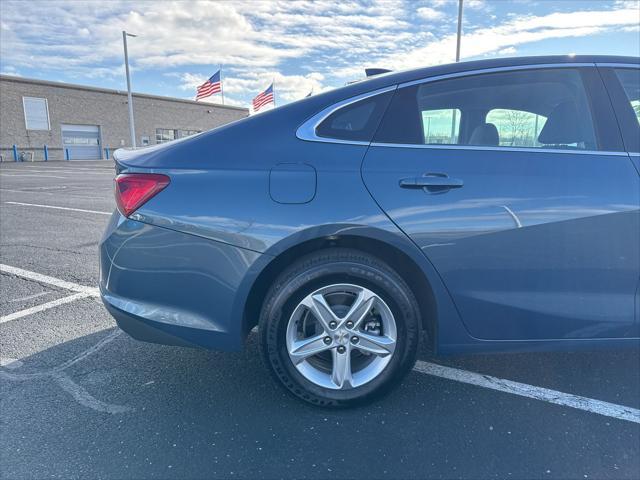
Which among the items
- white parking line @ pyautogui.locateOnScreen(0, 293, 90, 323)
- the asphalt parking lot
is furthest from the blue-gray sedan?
white parking line @ pyautogui.locateOnScreen(0, 293, 90, 323)

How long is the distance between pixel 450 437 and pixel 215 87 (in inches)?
1052

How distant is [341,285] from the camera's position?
7.10 feet

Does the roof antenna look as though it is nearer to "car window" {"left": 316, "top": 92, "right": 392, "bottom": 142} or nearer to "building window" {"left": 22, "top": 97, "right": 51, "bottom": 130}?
"car window" {"left": 316, "top": 92, "right": 392, "bottom": 142}

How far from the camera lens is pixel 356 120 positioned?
222 centimetres

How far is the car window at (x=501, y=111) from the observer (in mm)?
2232

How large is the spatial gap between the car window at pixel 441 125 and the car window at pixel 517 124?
7.4 inches

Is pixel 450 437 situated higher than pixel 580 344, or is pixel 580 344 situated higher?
pixel 580 344

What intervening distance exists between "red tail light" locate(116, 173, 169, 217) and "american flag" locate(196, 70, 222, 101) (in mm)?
25261

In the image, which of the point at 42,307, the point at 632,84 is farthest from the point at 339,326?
the point at 42,307

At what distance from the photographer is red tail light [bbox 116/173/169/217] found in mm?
2145

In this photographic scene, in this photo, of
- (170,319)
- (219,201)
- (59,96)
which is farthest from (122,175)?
(59,96)

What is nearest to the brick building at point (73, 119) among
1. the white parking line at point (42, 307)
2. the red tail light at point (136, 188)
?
the white parking line at point (42, 307)

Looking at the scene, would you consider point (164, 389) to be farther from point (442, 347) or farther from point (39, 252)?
point (39, 252)

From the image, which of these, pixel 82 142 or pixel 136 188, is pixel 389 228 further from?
pixel 82 142
